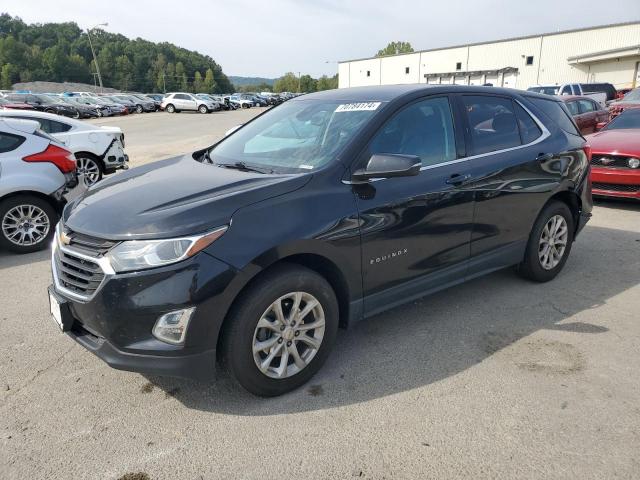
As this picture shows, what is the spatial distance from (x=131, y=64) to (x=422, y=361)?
123708 millimetres

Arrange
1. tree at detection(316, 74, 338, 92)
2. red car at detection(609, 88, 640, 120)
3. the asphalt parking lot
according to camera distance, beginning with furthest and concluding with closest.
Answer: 1. tree at detection(316, 74, 338, 92)
2. red car at detection(609, 88, 640, 120)
3. the asphalt parking lot

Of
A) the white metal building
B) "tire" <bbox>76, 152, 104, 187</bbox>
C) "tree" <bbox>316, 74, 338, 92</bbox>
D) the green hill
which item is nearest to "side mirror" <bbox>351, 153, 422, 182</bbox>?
"tire" <bbox>76, 152, 104, 187</bbox>

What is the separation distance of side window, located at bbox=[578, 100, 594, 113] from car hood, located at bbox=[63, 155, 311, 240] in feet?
42.4

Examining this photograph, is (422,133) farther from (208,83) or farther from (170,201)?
(208,83)

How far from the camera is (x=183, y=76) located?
395ft

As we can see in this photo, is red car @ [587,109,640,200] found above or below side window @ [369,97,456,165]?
below

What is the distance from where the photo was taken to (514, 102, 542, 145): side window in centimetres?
431

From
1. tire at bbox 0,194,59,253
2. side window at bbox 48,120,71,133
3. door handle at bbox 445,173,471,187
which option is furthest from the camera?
side window at bbox 48,120,71,133

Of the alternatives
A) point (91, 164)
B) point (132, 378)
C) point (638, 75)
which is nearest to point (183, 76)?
point (638, 75)

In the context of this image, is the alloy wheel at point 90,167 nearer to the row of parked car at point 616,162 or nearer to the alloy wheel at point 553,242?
the alloy wheel at point 553,242

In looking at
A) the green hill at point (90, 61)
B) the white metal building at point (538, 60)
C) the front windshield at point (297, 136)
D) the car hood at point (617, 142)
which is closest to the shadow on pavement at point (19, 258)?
the front windshield at point (297, 136)

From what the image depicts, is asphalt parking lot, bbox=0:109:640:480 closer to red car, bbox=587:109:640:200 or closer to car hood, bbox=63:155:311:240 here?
car hood, bbox=63:155:311:240

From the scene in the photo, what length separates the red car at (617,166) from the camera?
7320 mm

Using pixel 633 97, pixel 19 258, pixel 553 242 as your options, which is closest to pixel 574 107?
pixel 633 97
